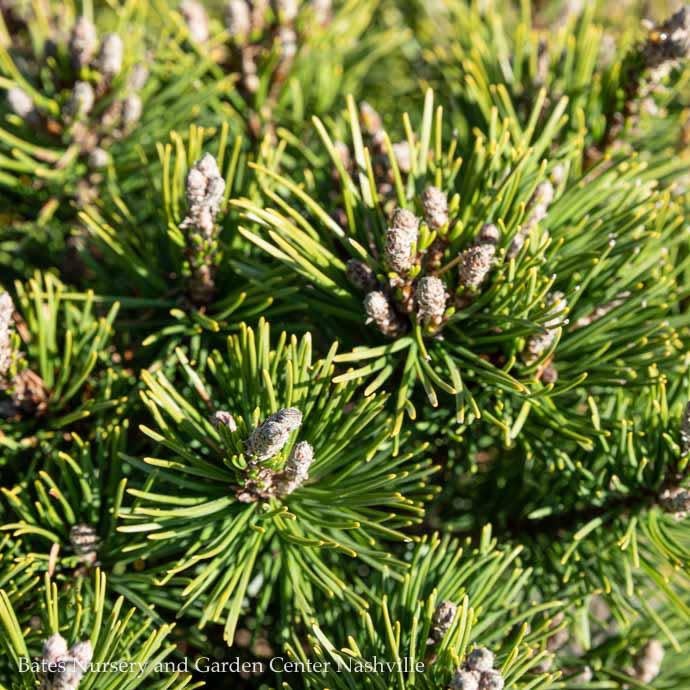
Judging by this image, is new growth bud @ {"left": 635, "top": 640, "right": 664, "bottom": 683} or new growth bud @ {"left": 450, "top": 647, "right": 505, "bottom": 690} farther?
new growth bud @ {"left": 635, "top": 640, "right": 664, "bottom": 683}

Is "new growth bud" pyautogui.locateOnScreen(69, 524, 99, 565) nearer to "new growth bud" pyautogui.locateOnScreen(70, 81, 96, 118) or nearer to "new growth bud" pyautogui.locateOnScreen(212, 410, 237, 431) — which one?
"new growth bud" pyautogui.locateOnScreen(212, 410, 237, 431)

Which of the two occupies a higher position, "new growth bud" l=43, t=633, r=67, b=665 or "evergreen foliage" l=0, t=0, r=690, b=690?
"evergreen foliage" l=0, t=0, r=690, b=690

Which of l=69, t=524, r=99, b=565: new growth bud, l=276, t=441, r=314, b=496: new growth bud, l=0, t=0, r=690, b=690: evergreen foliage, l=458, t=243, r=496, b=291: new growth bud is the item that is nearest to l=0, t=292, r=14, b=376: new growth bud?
l=0, t=0, r=690, b=690: evergreen foliage

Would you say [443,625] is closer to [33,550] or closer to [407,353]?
[407,353]

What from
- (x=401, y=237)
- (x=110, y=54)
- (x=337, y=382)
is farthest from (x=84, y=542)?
(x=110, y=54)

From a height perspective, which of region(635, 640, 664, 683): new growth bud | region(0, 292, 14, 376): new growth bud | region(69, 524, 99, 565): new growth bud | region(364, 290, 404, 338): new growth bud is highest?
region(364, 290, 404, 338): new growth bud

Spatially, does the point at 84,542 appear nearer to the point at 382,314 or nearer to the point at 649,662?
the point at 382,314

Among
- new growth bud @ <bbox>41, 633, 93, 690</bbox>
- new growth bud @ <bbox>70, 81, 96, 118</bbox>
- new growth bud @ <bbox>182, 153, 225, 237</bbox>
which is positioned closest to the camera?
new growth bud @ <bbox>41, 633, 93, 690</bbox>

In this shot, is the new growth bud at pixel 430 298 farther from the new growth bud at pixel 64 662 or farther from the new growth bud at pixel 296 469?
the new growth bud at pixel 64 662

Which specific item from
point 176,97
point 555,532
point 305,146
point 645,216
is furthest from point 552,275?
point 176,97
